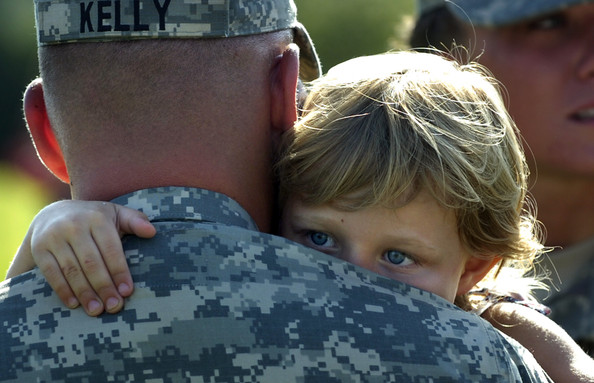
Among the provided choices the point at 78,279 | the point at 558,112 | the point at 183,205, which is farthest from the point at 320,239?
the point at 558,112

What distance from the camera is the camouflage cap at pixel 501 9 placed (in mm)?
4047

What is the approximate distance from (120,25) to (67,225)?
490 mm

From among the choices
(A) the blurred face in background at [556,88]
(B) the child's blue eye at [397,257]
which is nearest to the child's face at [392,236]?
(B) the child's blue eye at [397,257]

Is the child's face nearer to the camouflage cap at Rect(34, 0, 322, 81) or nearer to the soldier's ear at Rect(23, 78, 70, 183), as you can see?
the camouflage cap at Rect(34, 0, 322, 81)

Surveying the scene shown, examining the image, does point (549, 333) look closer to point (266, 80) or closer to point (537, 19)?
point (266, 80)

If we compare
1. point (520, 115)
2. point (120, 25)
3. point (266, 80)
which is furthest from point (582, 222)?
point (120, 25)

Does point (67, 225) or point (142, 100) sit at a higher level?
point (142, 100)

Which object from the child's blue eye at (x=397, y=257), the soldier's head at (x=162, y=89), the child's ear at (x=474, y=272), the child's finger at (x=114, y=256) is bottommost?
the child's ear at (x=474, y=272)

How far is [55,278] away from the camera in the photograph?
1.83 m

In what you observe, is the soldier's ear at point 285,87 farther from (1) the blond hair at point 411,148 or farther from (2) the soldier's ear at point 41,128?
(2) the soldier's ear at point 41,128

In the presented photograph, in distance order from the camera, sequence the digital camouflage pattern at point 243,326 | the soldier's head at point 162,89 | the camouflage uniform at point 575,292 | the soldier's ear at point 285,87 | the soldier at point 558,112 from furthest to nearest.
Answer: the soldier at point 558,112
the camouflage uniform at point 575,292
the soldier's ear at point 285,87
the soldier's head at point 162,89
the digital camouflage pattern at point 243,326

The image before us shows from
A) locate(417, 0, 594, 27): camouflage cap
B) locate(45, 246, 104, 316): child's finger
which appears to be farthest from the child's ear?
locate(417, 0, 594, 27): camouflage cap

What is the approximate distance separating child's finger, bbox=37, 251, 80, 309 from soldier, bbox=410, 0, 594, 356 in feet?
8.26

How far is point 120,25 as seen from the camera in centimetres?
210
